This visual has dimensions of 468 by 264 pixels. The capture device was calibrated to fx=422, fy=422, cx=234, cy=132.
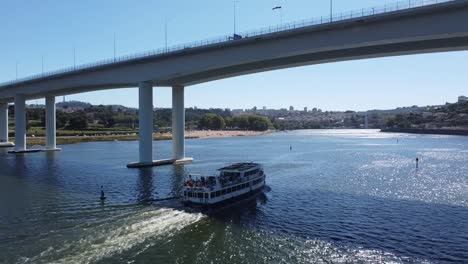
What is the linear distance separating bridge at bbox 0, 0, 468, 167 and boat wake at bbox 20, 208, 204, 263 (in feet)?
73.2

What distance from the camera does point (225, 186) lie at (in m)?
36.8

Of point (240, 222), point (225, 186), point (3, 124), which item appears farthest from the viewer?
point (3, 124)

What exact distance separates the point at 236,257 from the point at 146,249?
5063mm

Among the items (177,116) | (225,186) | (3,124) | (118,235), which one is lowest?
(118,235)

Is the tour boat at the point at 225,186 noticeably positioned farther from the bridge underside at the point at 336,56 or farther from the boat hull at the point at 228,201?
the bridge underside at the point at 336,56

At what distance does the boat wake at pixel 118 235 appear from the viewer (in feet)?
72.5

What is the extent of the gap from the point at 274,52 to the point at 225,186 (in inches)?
699

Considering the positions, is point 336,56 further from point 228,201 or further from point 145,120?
point 145,120

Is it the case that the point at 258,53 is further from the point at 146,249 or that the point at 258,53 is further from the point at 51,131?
the point at 51,131

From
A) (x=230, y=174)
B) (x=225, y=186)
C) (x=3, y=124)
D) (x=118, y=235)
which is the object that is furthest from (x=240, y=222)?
(x=3, y=124)

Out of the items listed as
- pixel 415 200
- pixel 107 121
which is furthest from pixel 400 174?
pixel 107 121

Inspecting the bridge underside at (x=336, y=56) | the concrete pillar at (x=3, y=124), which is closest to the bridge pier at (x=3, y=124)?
the concrete pillar at (x=3, y=124)

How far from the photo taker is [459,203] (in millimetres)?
37281

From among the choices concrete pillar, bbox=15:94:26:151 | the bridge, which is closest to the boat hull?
the bridge
